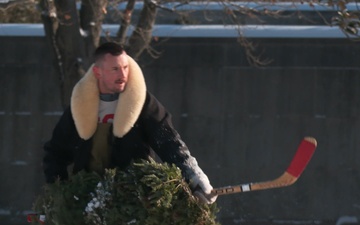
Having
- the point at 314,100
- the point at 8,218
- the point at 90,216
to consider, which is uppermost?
the point at 90,216

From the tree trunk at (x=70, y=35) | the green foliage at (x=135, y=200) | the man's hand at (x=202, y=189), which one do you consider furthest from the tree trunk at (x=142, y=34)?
the man's hand at (x=202, y=189)

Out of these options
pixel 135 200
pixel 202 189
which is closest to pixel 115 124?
pixel 135 200

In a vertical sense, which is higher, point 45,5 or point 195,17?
point 45,5

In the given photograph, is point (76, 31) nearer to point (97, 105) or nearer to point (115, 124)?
point (97, 105)

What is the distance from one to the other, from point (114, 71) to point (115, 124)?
0.90 feet

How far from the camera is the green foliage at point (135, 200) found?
4.20 metres

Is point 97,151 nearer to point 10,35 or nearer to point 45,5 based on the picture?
point 45,5

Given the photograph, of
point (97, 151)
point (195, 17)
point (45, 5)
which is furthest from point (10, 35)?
point (97, 151)

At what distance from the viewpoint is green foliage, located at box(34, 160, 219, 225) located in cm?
420

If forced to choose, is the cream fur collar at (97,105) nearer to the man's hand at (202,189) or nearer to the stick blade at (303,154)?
the man's hand at (202,189)

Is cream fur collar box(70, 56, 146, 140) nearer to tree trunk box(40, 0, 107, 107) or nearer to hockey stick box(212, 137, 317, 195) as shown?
hockey stick box(212, 137, 317, 195)

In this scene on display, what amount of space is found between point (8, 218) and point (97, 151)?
4419 millimetres

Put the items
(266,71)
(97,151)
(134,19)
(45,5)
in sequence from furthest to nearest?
(134,19) → (266,71) → (45,5) → (97,151)

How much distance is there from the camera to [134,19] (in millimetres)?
11266
